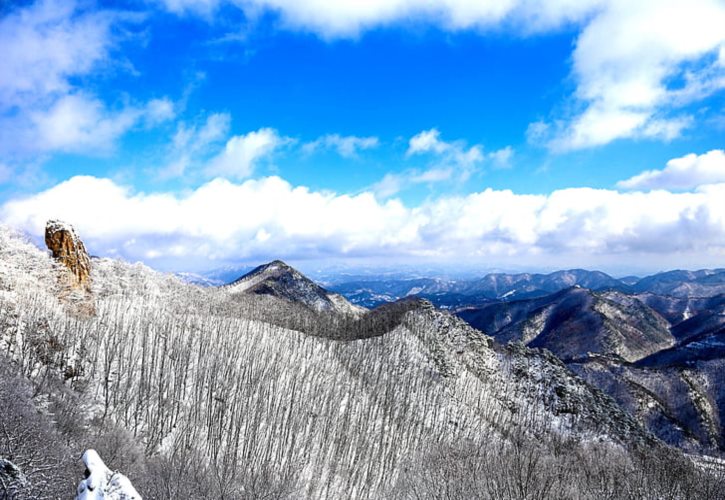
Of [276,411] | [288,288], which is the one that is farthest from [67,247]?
[288,288]

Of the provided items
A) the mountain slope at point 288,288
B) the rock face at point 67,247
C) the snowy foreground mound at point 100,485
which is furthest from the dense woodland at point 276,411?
the mountain slope at point 288,288

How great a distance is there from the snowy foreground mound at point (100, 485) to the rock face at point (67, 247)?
134 feet

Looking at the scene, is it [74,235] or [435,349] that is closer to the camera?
[74,235]

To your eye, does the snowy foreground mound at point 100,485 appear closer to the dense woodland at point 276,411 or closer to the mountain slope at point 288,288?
the dense woodland at point 276,411

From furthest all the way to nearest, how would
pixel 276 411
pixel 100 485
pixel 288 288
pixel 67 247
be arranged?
→ pixel 288 288 < pixel 67 247 < pixel 276 411 < pixel 100 485

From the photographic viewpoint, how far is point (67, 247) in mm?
49469

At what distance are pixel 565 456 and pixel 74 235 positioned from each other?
68025 millimetres

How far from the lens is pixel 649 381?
456ft

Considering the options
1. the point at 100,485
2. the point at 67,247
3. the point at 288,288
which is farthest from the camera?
the point at 288,288

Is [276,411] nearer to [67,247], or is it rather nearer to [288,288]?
[67,247]

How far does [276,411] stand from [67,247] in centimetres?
3283

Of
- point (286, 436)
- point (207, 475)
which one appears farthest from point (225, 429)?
point (207, 475)

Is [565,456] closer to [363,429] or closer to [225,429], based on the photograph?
[363,429]

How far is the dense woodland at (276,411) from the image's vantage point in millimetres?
27047
